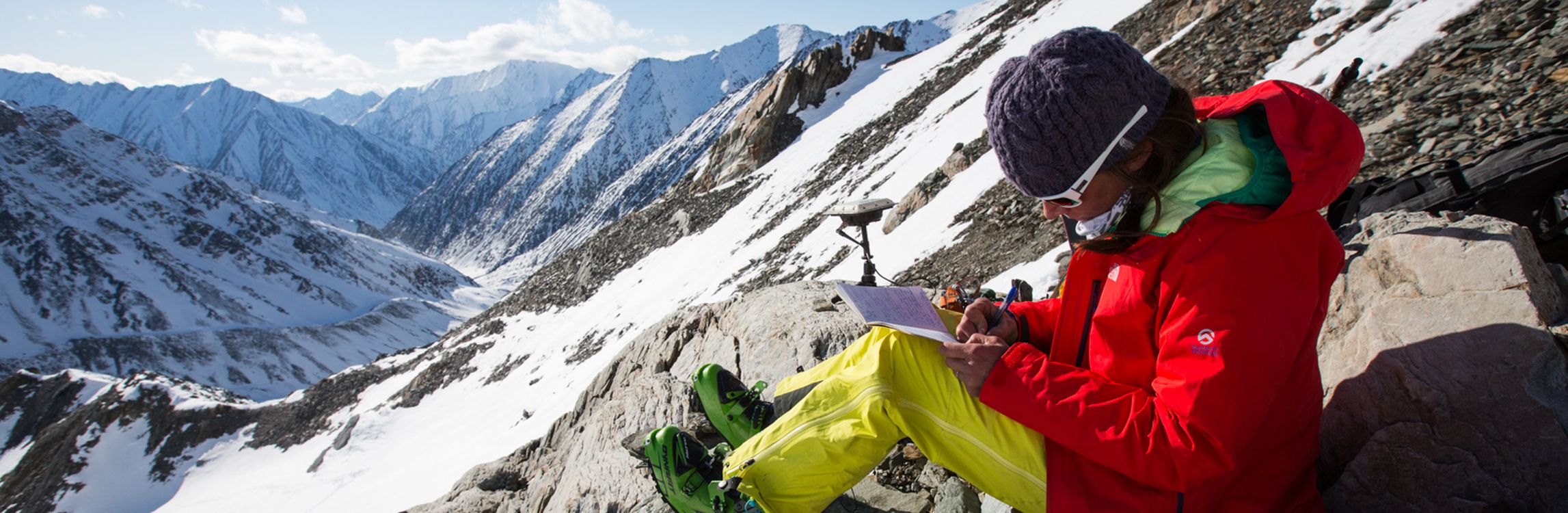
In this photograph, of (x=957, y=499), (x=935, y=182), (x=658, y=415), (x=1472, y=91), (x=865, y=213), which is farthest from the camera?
(x=935, y=182)

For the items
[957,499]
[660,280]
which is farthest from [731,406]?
[660,280]

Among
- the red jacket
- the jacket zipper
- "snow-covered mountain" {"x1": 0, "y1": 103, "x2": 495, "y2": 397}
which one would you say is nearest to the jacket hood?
the red jacket

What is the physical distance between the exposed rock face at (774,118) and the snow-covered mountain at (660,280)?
4.50ft

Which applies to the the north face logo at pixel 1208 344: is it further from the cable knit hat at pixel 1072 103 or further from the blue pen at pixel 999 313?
the blue pen at pixel 999 313

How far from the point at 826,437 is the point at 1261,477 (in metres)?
1.67

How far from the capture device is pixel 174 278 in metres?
123

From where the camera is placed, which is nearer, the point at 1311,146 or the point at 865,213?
the point at 1311,146

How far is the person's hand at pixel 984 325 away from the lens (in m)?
3.19

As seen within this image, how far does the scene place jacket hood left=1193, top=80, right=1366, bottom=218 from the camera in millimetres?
2029

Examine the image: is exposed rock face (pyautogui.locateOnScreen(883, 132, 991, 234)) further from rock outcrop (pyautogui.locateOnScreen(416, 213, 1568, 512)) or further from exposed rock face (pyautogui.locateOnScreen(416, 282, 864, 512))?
rock outcrop (pyautogui.locateOnScreen(416, 213, 1568, 512))

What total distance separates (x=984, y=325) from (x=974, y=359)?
2.21ft

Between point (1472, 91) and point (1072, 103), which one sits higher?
point (1072, 103)

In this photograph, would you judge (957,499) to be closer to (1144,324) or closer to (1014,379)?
(1014,379)

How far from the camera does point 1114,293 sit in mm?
2482
